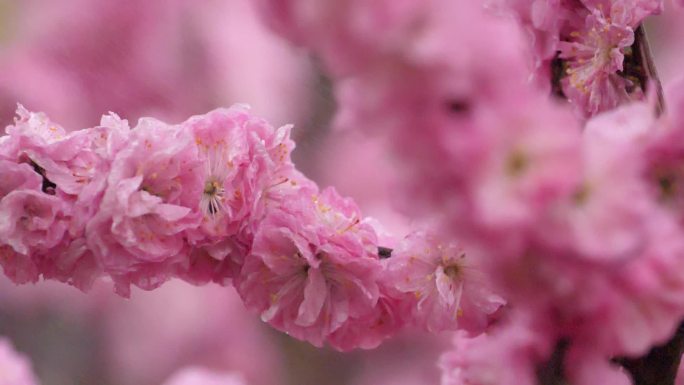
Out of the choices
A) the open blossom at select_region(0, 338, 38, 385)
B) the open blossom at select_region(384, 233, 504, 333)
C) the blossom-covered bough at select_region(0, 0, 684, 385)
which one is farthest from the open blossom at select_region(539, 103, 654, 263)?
the open blossom at select_region(0, 338, 38, 385)

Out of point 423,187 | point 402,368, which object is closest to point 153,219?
point 423,187

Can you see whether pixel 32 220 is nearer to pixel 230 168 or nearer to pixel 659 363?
pixel 230 168

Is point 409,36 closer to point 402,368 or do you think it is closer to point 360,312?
point 360,312

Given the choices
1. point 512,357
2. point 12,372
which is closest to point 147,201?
point 512,357

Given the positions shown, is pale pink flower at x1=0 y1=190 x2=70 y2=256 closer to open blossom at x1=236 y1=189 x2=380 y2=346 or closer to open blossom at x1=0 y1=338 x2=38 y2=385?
open blossom at x1=236 y1=189 x2=380 y2=346

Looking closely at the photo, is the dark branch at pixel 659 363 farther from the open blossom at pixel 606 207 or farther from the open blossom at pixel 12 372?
the open blossom at pixel 12 372

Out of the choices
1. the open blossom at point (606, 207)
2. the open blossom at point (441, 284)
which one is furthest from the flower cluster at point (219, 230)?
the open blossom at point (606, 207)
